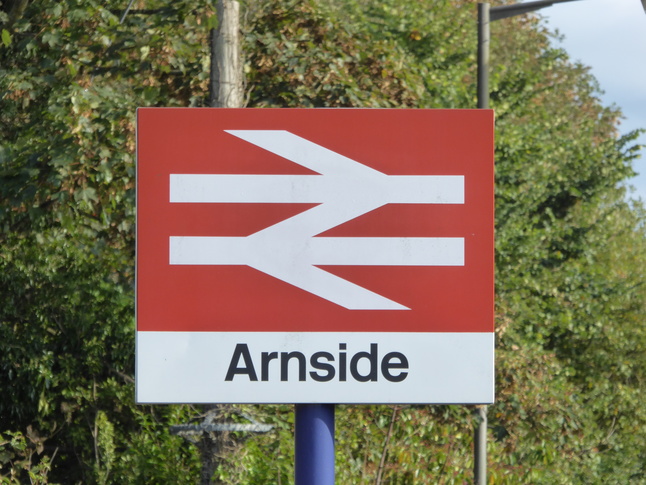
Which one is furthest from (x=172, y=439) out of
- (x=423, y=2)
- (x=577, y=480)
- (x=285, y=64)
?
(x=423, y=2)

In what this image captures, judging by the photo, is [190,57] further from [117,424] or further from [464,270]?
[464,270]

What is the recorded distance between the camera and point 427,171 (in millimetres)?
2248

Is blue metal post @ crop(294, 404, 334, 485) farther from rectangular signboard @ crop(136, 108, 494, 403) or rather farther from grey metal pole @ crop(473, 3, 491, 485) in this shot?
grey metal pole @ crop(473, 3, 491, 485)

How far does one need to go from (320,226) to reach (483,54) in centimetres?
855

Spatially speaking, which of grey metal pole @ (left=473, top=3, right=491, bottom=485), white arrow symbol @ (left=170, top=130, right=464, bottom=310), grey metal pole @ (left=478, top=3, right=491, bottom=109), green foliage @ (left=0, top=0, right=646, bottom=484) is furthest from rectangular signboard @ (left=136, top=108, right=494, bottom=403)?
grey metal pole @ (left=478, top=3, right=491, bottom=109)

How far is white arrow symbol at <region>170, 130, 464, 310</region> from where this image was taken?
2.22 metres

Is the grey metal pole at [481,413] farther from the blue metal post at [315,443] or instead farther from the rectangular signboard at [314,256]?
the rectangular signboard at [314,256]

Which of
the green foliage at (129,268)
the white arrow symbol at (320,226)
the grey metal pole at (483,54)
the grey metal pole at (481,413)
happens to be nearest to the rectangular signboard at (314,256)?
the white arrow symbol at (320,226)

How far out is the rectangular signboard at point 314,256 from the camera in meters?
2.22

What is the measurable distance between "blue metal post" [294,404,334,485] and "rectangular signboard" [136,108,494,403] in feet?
0.31

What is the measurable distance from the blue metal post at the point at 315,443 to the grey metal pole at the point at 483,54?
27.1 ft

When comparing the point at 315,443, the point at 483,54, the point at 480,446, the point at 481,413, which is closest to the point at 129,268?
the point at 481,413

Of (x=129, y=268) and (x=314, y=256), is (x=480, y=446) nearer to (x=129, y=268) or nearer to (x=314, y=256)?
(x=129, y=268)

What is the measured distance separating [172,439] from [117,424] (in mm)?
2053
